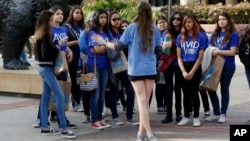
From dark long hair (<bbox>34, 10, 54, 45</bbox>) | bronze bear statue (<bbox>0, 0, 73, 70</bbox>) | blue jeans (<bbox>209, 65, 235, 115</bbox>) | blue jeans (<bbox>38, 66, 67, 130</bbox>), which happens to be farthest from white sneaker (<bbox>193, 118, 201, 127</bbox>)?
bronze bear statue (<bbox>0, 0, 73, 70</bbox>)

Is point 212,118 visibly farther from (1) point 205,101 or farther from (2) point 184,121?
(2) point 184,121

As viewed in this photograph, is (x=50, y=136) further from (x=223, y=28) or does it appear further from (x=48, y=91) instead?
(x=223, y=28)

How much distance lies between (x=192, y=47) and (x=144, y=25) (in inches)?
57.6

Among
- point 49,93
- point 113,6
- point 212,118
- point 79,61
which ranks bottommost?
point 212,118

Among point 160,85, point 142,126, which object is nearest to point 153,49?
point 142,126

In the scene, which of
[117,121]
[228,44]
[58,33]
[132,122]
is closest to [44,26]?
[58,33]

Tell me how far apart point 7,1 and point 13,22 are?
542mm

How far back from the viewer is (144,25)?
6.85 metres

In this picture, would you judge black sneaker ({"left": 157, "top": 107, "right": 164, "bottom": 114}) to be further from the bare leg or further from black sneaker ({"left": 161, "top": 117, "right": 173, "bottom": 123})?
the bare leg

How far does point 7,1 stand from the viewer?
11.4 meters

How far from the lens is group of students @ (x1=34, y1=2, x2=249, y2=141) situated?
22.7 feet

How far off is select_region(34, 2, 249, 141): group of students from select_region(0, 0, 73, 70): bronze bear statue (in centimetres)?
221

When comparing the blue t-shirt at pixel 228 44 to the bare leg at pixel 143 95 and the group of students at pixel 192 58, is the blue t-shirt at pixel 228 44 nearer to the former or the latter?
the group of students at pixel 192 58

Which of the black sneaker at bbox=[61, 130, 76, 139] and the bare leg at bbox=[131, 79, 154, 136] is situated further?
the black sneaker at bbox=[61, 130, 76, 139]
